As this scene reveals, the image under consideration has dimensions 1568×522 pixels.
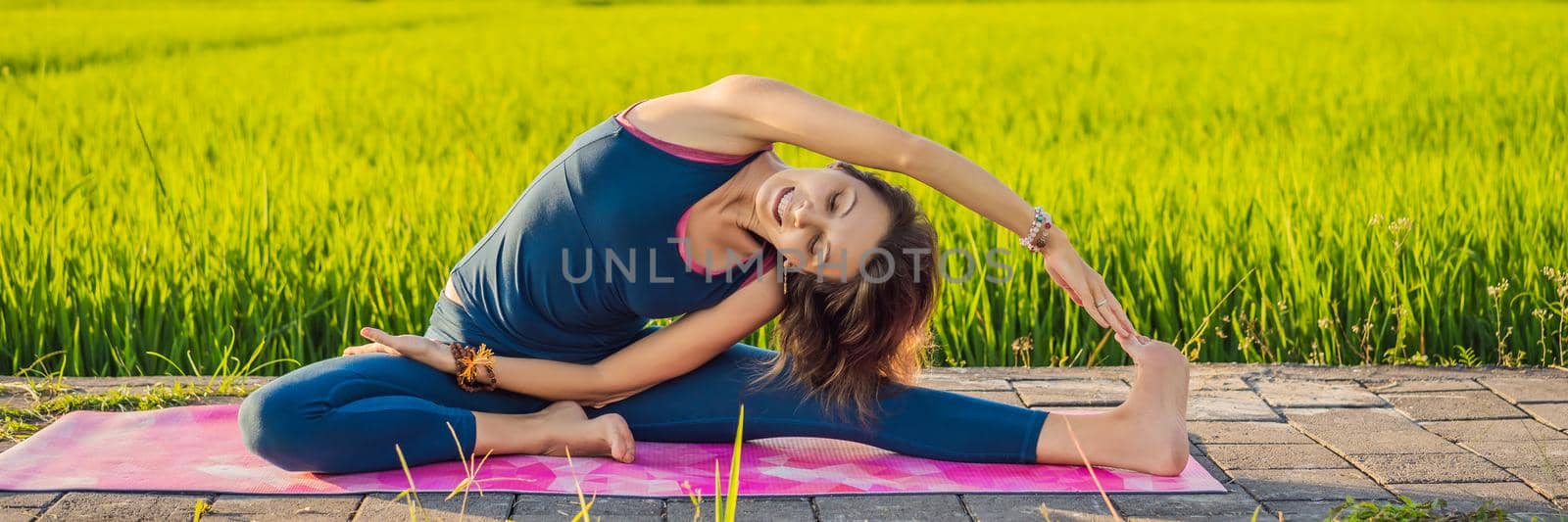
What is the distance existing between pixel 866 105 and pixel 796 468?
5.75 metres

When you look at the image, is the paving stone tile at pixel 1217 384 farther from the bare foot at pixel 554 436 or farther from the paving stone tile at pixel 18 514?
the paving stone tile at pixel 18 514

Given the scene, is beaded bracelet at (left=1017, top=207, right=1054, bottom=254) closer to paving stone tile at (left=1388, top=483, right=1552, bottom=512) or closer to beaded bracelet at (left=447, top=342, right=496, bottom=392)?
paving stone tile at (left=1388, top=483, right=1552, bottom=512)

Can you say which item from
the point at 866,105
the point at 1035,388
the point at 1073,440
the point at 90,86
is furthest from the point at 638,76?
the point at 1073,440

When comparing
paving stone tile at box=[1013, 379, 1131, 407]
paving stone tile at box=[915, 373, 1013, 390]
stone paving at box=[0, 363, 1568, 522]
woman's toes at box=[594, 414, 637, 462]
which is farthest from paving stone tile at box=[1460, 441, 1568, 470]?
woman's toes at box=[594, 414, 637, 462]

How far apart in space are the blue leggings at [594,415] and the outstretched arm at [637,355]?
48mm

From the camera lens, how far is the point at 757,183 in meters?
2.79

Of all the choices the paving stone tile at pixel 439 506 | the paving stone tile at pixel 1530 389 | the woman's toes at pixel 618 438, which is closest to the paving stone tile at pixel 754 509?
Result: the paving stone tile at pixel 439 506

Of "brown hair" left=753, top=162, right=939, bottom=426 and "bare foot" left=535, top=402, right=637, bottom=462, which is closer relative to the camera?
"brown hair" left=753, top=162, right=939, bottom=426

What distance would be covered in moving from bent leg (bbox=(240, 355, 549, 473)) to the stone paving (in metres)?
0.12

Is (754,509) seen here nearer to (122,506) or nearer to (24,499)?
(122,506)

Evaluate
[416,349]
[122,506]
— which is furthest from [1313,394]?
[122,506]

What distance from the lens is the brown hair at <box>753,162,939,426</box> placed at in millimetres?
2740

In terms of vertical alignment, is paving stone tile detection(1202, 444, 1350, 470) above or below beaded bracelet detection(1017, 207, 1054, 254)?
below

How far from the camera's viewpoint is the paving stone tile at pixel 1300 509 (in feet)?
8.25
